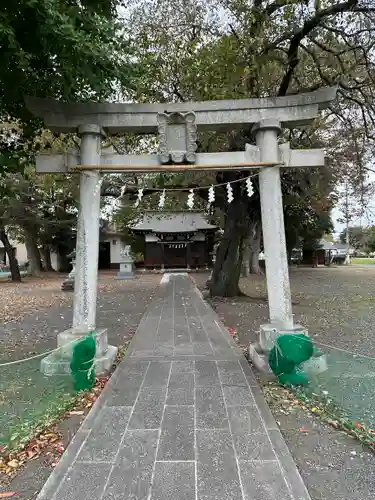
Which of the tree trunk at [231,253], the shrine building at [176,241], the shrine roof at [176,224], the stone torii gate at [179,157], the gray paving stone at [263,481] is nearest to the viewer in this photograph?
the gray paving stone at [263,481]

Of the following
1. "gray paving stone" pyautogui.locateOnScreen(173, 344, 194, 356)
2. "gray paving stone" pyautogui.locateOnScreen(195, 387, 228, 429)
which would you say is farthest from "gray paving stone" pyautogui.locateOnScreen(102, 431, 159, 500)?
"gray paving stone" pyautogui.locateOnScreen(173, 344, 194, 356)

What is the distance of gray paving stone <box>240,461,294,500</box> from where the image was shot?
2451 mm

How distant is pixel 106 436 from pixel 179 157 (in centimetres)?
345

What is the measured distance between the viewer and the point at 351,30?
8164 millimetres

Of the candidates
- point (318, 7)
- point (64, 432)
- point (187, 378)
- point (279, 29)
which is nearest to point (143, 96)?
point (279, 29)

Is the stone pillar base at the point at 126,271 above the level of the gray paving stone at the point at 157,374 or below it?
above

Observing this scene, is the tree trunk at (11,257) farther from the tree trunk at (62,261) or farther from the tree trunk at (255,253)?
the tree trunk at (255,253)

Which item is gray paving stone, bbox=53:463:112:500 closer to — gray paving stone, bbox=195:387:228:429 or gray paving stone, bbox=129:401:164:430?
gray paving stone, bbox=129:401:164:430

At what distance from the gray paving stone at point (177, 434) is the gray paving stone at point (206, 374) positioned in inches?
28.4

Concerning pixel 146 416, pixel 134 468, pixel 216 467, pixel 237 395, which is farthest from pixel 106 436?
pixel 237 395

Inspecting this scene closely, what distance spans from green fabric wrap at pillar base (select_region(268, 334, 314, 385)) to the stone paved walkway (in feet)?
1.16

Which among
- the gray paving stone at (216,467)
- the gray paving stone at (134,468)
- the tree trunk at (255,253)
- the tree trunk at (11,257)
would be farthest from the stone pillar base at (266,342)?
the tree trunk at (255,253)

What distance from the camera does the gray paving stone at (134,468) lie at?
8.17ft

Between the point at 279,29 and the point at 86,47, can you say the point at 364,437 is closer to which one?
→ the point at 86,47
